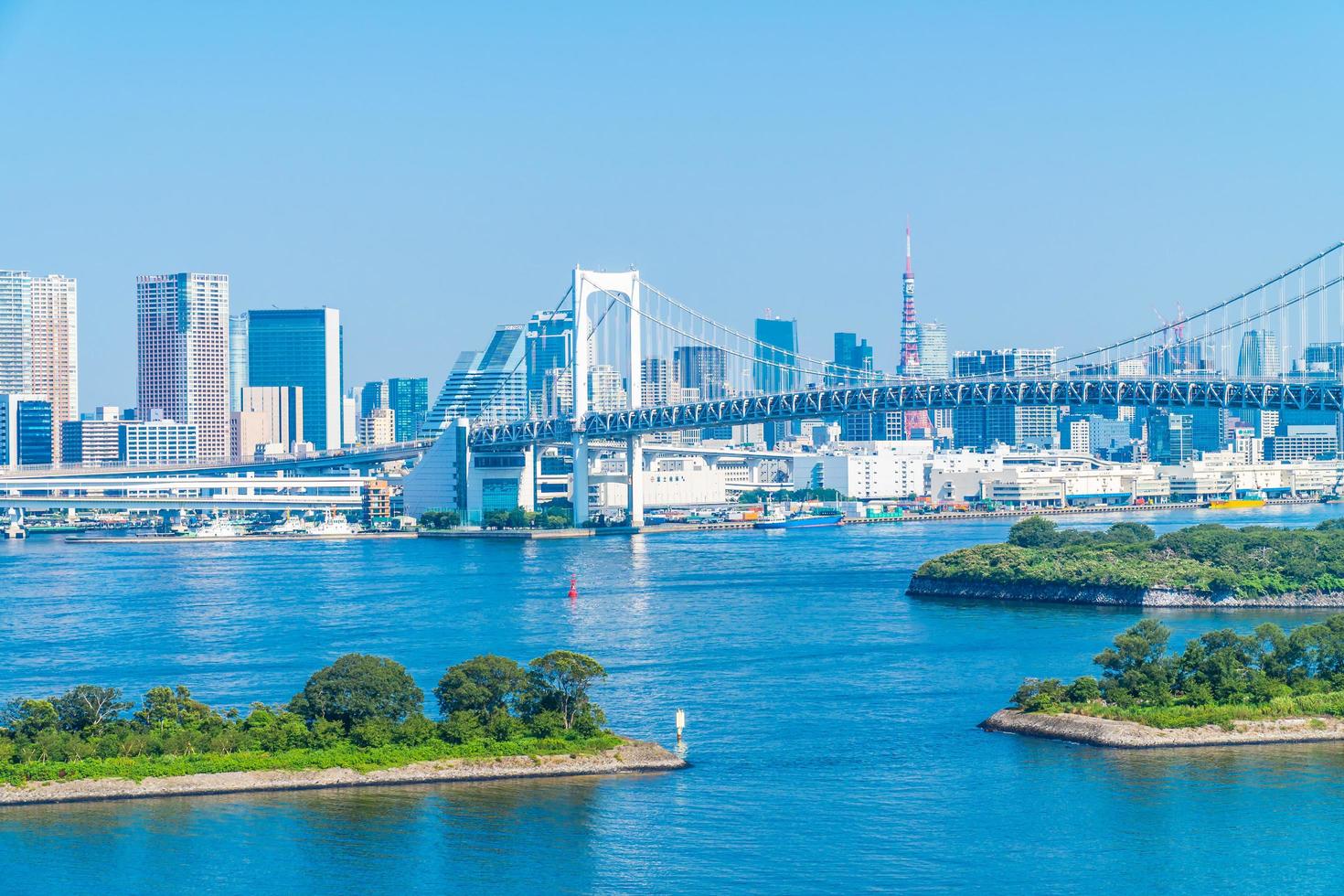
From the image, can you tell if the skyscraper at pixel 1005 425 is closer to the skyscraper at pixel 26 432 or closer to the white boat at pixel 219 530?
the skyscraper at pixel 26 432

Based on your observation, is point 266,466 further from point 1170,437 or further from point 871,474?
point 1170,437

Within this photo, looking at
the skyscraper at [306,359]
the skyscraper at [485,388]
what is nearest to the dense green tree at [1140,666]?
the skyscraper at [485,388]

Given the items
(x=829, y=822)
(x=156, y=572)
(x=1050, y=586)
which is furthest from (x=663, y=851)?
(x=156, y=572)

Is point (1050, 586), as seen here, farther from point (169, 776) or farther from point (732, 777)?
point (169, 776)

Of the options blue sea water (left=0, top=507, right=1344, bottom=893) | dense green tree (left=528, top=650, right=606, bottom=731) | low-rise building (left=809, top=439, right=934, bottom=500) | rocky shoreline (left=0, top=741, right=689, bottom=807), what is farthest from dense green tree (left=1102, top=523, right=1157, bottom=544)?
low-rise building (left=809, top=439, right=934, bottom=500)

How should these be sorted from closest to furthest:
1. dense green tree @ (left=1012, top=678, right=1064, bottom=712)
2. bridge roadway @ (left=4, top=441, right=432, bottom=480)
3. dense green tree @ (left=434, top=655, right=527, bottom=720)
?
dense green tree @ (left=434, top=655, right=527, bottom=720) < dense green tree @ (left=1012, top=678, right=1064, bottom=712) < bridge roadway @ (left=4, top=441, right=432, bottom=480)

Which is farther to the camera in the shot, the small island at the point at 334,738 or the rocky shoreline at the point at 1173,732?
the rocky shoreline at the point at 1173,732

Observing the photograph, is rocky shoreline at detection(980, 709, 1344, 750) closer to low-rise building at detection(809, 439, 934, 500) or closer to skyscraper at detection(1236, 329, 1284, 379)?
low-rise building at detection(809, 439, 934, 500)
